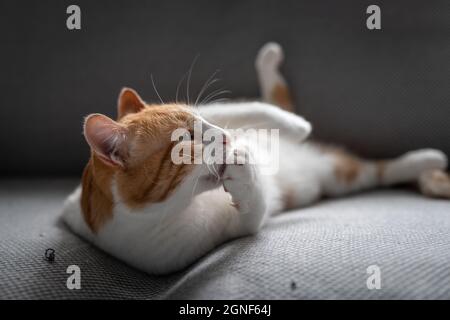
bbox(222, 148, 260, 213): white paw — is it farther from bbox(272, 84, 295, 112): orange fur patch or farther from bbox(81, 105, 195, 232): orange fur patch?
bbox(272, 84, 295, 112): orange fur patch

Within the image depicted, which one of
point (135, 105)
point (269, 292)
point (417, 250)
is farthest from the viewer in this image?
point (135, 105)

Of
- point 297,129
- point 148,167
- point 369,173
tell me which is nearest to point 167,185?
point 148,167

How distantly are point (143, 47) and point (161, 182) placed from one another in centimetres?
85

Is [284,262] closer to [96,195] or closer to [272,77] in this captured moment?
→ [96,195]

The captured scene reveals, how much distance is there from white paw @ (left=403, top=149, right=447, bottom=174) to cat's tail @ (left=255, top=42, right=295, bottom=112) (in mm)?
517

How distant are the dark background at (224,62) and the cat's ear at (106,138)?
678mm

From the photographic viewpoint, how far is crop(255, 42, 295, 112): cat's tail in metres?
1.57

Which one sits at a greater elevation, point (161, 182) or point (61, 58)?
point (61, 58)

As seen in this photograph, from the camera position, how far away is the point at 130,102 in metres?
1.22

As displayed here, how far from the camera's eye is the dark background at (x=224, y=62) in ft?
5.05

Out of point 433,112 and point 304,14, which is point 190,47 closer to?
point 304,14

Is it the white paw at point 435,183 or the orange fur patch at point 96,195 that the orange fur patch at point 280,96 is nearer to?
the white paw at point 435,183

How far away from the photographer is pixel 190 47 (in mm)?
1630

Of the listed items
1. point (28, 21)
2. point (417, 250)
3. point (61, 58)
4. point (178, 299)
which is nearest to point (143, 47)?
point (61, 58)
